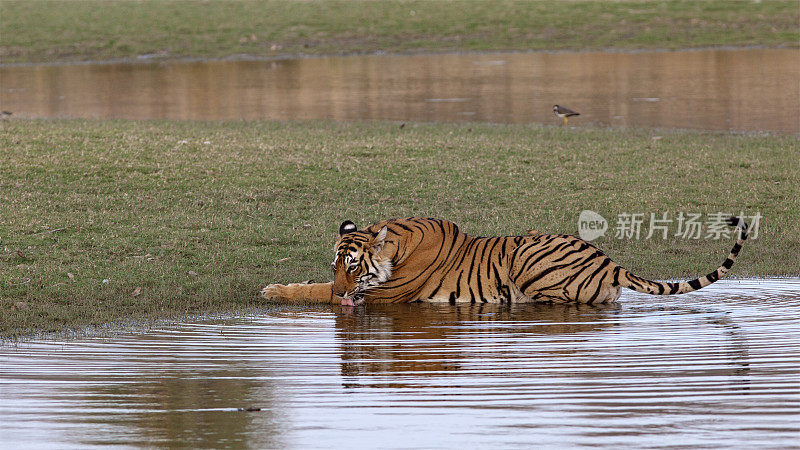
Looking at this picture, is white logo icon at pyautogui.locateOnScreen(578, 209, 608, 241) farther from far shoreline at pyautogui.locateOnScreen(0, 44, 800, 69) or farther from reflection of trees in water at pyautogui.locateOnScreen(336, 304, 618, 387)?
far shoreline at pyautogui.locateOnScreen(0, 44, 800, 69)

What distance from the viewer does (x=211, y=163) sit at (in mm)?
13953

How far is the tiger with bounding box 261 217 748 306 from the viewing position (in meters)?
8.55

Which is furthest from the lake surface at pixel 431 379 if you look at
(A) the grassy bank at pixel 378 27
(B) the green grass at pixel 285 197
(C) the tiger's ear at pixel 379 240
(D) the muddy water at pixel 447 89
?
(A) the grassy bank at pixel 378 27

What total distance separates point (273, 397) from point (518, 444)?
149cm

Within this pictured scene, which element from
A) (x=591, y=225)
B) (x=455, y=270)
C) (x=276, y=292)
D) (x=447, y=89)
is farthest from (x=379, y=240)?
(x=447, y=89)

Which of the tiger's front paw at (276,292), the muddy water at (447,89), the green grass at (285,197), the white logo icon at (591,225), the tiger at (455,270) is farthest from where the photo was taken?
the muddy water at (447,89)

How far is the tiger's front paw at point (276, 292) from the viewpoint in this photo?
8.79 metres

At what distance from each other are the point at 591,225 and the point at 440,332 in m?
4.13

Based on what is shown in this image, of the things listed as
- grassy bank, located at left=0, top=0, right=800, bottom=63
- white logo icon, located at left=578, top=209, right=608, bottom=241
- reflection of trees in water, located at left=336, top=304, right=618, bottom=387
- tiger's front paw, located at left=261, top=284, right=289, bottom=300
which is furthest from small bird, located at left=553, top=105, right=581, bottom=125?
grassy bank, located at left=0, top=0, right=800, bottom=63

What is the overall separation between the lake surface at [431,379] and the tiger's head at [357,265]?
6.5 inches

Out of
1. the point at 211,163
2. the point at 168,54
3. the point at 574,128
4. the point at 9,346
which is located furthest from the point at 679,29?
the point at 9,346

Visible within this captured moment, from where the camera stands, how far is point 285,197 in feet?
41.0

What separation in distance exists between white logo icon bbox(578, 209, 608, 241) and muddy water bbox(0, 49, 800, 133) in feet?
24.8

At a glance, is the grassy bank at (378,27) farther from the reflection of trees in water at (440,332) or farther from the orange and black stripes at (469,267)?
the reflection of trees in water at (440,332)
